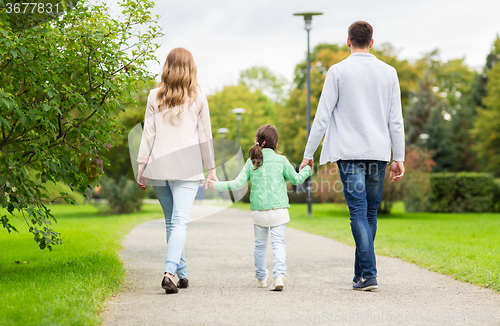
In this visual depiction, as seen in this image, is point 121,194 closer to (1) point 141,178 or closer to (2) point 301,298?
(1) point 141,178

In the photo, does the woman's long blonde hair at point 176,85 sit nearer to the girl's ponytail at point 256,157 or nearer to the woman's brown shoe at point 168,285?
the girl's ponytail at point 256,157

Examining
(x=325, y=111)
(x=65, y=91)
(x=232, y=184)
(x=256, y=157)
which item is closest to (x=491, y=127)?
(x=325, y=111)

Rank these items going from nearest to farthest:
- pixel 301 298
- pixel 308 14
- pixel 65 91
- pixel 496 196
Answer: pixel 301 298
pixel 65 91
pixel 308 14
pixel 496 196

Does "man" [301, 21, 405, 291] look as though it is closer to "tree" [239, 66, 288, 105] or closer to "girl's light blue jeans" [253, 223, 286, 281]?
"girl's light blue jeans" [253, 223, 286, 281]

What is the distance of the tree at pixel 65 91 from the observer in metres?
4.31

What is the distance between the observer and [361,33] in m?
4.54

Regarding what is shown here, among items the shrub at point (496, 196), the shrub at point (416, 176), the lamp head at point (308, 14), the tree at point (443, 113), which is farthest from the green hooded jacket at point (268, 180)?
the tree at point (443, 113)

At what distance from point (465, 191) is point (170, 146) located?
21.3 meters

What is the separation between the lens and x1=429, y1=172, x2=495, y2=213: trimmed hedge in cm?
2273

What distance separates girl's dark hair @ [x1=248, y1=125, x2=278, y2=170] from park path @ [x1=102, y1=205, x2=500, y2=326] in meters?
1.17

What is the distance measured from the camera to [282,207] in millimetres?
4539

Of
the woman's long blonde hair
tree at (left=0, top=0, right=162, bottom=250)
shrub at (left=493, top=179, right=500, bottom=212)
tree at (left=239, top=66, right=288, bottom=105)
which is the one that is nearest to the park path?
tree at (left=0, top=0, right=162, bottom=250)

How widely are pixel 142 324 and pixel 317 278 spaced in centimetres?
223

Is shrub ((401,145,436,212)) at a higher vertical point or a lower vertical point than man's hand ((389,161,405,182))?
lower
